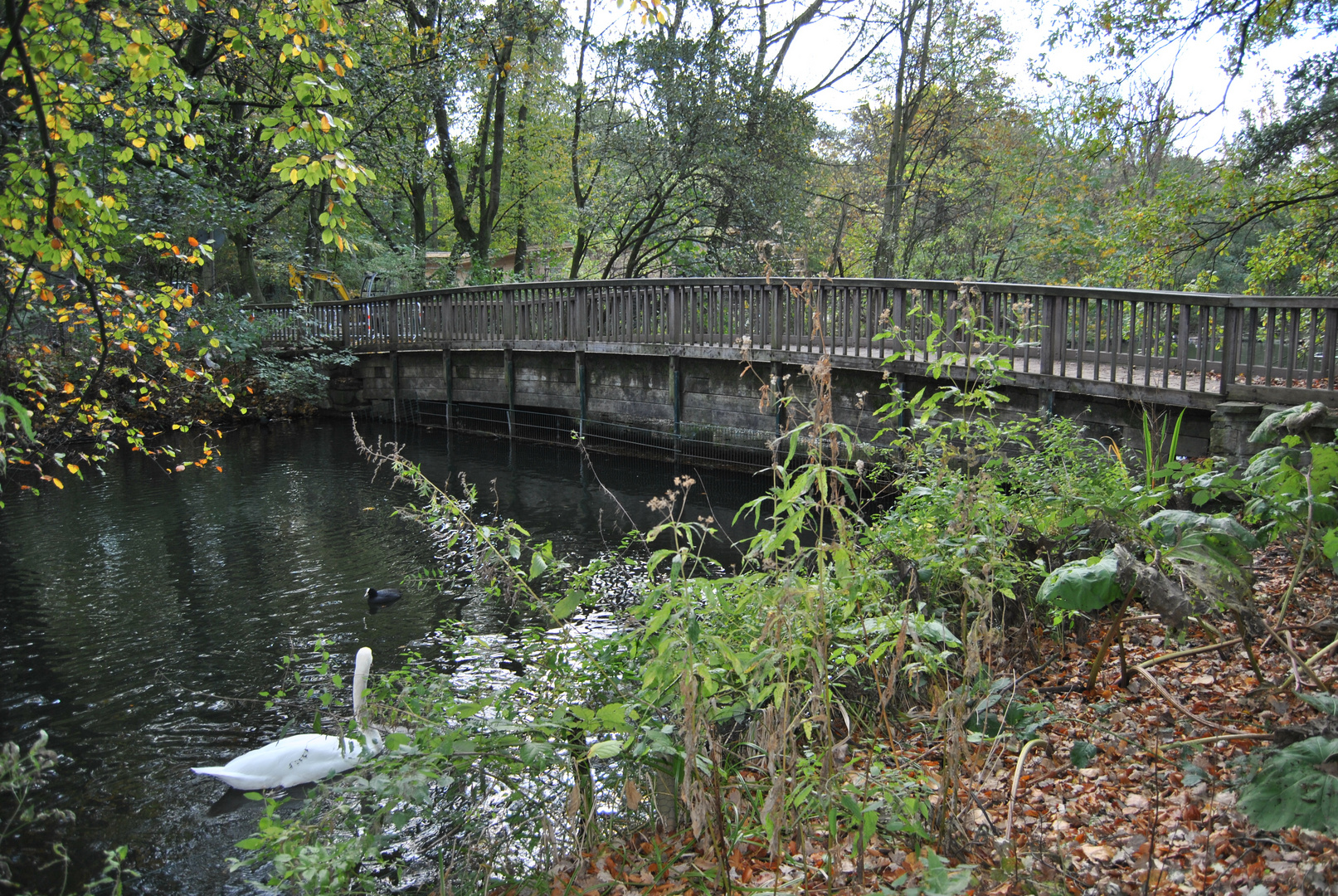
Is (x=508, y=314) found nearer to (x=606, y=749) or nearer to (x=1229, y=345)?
(x=1229, y=345)

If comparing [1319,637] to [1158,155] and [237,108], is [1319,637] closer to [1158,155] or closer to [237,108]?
[237,108]

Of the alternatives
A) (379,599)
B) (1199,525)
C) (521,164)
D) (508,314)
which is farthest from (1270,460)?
(521,164)

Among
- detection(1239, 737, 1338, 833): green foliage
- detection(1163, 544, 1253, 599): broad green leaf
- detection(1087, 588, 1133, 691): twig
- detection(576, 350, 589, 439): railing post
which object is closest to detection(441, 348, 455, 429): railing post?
detection(576, 350, 589, 439): railing post

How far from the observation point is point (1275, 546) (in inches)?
195

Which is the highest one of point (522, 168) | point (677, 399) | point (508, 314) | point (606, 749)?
point (522, 168)

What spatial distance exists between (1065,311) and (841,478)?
7282 millimetres

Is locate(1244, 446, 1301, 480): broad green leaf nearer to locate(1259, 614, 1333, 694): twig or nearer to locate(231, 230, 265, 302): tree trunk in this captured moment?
locate(1259, 614, 1333, 694): twig

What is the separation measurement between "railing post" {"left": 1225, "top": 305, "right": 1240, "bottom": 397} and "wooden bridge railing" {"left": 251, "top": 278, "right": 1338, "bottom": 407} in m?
0.01

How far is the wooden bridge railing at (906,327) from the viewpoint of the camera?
273 inches

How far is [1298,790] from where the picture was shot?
6.51 feet

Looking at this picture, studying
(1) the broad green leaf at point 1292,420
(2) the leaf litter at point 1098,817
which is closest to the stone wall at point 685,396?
(1) the broad green leaf at point 1292,420

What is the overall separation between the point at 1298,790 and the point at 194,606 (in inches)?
304

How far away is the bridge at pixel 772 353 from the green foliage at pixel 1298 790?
4.67 ft

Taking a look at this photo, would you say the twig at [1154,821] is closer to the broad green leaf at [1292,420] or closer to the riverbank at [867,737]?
the riverbank at [867,737]
